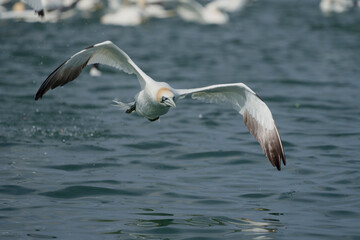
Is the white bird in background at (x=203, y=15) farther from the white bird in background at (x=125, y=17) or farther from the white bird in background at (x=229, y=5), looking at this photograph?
the white bird in background at (x=229, y=5)

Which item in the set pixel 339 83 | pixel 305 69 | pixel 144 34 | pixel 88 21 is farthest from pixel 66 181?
pixel 88 21

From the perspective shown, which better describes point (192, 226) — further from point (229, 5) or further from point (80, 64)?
point (229, 5)

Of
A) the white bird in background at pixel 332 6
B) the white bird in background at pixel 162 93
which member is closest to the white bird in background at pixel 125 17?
the white bird in background at pixel 332 6

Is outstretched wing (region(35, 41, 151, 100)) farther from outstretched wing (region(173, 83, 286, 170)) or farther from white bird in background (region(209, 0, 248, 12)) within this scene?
white bird in background (region(209, 0, 248, 12))

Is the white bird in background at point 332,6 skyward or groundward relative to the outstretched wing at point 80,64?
groundward

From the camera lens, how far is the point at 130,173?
9.77 meters

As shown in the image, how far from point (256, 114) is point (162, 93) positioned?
1483mm

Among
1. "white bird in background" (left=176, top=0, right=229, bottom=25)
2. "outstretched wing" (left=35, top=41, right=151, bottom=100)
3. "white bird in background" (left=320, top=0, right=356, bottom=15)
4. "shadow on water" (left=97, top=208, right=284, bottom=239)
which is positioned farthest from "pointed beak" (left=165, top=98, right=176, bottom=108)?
"white bird in background" (left=320, top=0, right=356, bottom=15)

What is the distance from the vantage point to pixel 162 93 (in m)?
8.33

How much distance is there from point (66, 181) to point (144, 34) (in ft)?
53.3

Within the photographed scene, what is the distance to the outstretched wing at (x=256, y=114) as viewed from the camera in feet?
29.0

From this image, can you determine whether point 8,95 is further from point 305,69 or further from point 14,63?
point 305,69

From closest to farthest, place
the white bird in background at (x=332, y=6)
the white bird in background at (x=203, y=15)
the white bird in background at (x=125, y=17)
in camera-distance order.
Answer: the white bird in background at (x=125, y=17), the white bird in background at (x=203, y=15), the white bird in background at (x=332, y=6)

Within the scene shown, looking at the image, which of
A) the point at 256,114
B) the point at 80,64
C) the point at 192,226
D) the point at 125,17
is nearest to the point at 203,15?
the point at 125,17
